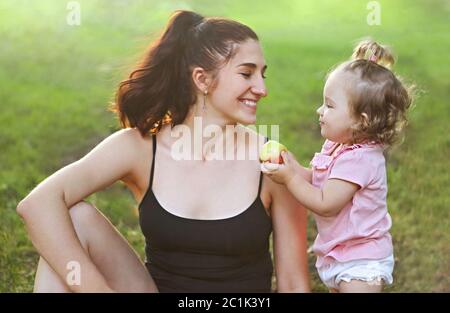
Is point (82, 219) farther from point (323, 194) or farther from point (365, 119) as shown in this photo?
point (365, 119)

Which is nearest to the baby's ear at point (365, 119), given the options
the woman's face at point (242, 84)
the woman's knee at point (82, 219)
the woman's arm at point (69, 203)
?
the woman's face at point (242, 84)

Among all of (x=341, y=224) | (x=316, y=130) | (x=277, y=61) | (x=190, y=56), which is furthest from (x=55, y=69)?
(x=341, y=224)

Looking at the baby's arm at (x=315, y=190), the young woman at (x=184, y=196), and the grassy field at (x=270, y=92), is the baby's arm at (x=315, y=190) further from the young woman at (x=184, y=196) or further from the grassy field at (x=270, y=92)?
the grassy field at (x=270, y=92)

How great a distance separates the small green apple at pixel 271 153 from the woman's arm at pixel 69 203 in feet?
1.53

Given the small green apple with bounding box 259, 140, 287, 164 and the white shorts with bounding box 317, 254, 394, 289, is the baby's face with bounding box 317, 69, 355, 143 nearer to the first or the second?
the small green apple with bounding box 259, 140, 287, 164

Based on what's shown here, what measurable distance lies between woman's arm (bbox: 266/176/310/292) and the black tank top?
4 cm

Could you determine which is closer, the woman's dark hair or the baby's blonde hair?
the baby's blonde hair

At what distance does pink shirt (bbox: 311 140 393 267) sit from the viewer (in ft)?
9.35

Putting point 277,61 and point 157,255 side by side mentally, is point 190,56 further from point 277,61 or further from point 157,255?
point 277,61

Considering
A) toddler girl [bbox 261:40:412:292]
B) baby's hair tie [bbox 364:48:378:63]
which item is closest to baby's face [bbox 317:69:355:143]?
toddler girl [bbox 261:40:412:292]

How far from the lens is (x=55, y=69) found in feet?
23.3

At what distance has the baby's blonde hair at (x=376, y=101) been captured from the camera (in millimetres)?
2869

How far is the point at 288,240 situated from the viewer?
3.00m

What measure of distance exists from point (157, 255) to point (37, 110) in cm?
371
